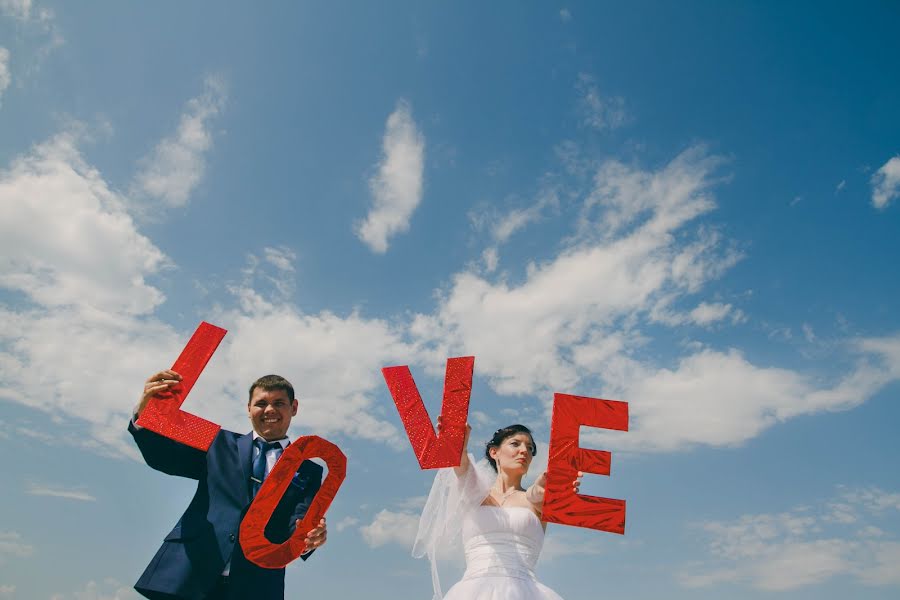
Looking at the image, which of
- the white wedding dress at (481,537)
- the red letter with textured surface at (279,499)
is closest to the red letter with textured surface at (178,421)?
the red letter with textured surface at (279,499)

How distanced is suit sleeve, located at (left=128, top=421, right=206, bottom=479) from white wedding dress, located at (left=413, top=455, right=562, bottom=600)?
8.58 ft

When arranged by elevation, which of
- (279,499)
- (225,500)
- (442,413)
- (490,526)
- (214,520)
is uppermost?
(442,413)

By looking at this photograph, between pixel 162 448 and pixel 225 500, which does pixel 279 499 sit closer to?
pixel 225 500

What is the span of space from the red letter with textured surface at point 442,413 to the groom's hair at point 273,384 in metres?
1.15

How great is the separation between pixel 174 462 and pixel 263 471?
30.1 inches

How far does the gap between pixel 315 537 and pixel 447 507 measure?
1.91 meters

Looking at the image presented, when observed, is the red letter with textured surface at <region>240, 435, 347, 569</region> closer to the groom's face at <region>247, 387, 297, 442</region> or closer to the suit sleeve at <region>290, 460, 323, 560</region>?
the suit sleeve at <region>290, 460, 323, 560</region>

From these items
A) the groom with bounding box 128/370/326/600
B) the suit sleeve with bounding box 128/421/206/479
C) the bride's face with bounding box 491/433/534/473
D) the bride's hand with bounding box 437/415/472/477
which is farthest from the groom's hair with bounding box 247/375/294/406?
the bride's face with bounding box 491/433/534/473

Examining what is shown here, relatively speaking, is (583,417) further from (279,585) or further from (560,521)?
(279,585)

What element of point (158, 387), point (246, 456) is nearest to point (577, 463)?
point (246, 456)

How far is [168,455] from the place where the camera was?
479 cm

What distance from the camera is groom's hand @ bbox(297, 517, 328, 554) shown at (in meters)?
4.62

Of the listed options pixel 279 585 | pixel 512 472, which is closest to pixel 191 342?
pixel 279 585

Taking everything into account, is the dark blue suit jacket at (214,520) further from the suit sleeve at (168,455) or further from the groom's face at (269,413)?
the groom's face at (269,413)
